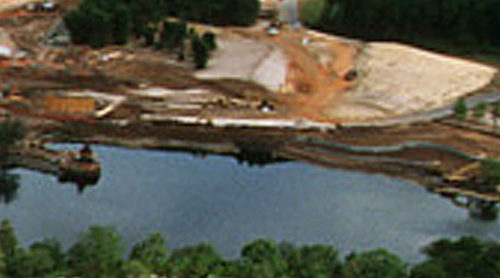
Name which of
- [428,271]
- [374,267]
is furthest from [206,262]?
[428,271]

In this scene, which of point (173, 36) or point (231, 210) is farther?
point (173, 36)

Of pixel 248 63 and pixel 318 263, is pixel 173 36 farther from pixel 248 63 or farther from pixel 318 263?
pixel 318 263

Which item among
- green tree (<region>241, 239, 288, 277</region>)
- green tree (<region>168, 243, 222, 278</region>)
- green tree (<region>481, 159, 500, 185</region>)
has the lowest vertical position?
green tree (<region>481, 159, 500, 185</region>)

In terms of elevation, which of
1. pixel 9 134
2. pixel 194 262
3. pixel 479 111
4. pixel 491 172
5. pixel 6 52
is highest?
pixel 479 111

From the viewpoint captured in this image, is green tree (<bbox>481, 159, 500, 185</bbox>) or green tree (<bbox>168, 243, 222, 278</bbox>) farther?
green tree (<bbox>481, 159, 500, 185</bbox>)

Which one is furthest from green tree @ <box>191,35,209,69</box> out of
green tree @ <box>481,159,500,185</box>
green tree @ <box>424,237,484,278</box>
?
green tree @ <box>424,237,484,278</box>

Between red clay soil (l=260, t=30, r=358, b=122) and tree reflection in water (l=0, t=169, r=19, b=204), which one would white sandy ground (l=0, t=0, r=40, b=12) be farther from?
tree reflection in water (l=0, t=169, r=19, b=204)

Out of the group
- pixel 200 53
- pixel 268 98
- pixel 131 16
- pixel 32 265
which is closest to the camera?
pixel 32 265

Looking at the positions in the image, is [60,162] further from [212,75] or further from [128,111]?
[212,75]
